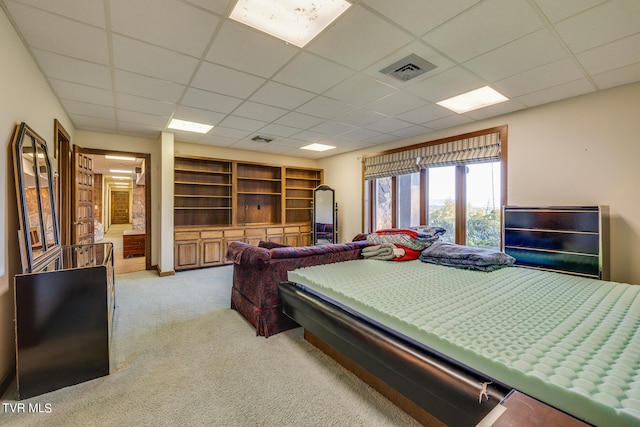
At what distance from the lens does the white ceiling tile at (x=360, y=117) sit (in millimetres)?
3848

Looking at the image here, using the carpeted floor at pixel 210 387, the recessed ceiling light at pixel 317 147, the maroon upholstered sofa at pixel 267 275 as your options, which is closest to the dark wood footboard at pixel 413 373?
the carpeted floor at pixel 210 387

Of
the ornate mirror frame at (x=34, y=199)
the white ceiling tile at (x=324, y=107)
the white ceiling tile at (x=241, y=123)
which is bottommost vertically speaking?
the ornate mirror frame at (x=34, y=199)

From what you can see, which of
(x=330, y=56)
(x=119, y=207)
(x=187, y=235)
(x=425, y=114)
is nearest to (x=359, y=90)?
(x=330, y=56)

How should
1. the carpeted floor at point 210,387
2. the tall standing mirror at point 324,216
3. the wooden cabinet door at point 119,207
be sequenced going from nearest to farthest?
1. the carpeted floor at point 210,387
2. the tall standing mirror at point 324,216
3. the wooden cabinet door at point 119,207

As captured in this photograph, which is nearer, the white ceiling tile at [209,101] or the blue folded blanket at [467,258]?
the blue folded blanket at [467,258]

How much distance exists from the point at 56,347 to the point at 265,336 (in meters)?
1.54

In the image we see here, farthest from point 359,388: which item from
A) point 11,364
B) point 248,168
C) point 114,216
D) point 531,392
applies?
point 114,216

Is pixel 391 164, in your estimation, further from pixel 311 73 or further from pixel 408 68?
pixel 311 73

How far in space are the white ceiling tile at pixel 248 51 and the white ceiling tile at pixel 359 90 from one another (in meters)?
0.74

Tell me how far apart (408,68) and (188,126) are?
369 centimetres

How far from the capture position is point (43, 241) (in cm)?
249

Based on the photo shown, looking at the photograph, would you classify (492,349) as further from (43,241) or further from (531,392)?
(43,241)

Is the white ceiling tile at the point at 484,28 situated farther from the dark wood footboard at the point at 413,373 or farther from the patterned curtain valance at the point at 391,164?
the patterned curtain valance at the point at 391,164

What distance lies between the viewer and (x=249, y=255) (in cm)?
280
